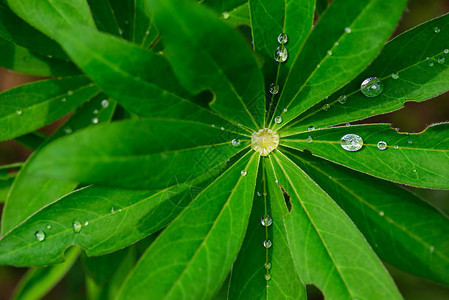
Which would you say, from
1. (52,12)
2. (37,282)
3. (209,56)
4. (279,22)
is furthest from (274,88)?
(37,282)

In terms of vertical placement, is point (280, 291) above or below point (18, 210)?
below

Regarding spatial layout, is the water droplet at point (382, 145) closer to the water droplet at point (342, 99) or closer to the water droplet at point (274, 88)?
the water droplet at point (342, 99)

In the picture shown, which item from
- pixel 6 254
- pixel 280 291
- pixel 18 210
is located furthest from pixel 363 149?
pixel 18 210

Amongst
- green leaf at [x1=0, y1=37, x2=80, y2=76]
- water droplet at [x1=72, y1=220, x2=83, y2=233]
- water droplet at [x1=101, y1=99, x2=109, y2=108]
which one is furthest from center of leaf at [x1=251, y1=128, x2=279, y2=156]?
green leaf at [x1=0, y1=37, x2=80, y2=76]

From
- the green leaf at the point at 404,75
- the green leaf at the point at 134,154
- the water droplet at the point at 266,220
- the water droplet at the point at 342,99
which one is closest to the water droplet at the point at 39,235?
the green leaf at the point at 134,154

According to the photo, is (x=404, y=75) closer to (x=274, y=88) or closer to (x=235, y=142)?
(x=274, y=88)

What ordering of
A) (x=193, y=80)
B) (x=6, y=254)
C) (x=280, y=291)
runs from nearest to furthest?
(x=193, y=80) → (x=6, y=254) → (x=280, y=291)

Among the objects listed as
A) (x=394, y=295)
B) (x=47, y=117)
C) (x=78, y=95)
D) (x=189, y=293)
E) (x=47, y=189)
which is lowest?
(x=189, y=293)

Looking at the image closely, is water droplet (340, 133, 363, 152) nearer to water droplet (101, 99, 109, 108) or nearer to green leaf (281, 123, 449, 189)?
green leaf (281, 123, 449, 189)

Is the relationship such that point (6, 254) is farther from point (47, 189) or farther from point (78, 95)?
point (78, 95)
